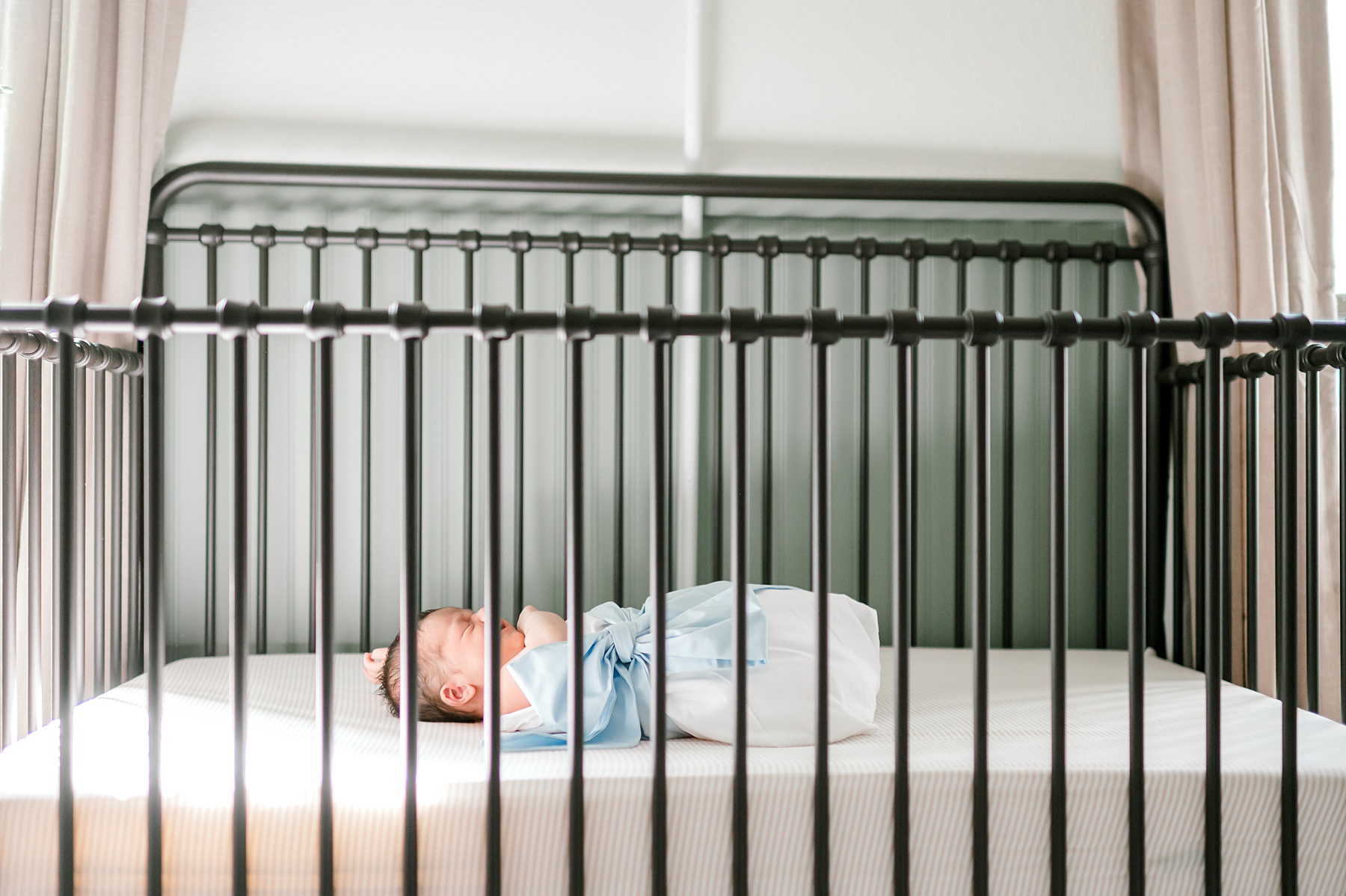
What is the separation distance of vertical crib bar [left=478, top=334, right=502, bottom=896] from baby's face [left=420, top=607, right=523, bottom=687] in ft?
0.94

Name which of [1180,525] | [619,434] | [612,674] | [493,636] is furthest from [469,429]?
[1180,525]

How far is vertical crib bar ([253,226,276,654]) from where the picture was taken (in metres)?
1.33

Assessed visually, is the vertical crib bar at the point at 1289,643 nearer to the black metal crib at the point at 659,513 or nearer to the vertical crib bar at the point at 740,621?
the black metal crib at the point at 659,513

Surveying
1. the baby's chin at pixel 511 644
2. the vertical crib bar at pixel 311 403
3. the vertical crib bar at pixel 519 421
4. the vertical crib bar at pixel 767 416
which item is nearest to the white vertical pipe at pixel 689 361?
the vertical crib bar at pixel 767 416

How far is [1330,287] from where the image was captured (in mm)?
1299

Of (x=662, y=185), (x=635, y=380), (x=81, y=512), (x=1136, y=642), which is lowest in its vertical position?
(x=1136, y=642)

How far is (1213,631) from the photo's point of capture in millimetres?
726

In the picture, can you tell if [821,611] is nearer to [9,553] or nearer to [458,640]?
[458,640]

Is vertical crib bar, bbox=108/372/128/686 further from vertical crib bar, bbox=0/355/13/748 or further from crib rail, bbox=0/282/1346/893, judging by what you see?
crib rail, bbox=0/282/1346/893

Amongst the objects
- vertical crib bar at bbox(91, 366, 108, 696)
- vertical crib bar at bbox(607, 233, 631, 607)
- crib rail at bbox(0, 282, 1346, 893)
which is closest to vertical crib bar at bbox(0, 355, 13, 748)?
crib rail at bbox(0, 282, 1346, 893)

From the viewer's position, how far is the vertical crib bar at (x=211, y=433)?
131 cm

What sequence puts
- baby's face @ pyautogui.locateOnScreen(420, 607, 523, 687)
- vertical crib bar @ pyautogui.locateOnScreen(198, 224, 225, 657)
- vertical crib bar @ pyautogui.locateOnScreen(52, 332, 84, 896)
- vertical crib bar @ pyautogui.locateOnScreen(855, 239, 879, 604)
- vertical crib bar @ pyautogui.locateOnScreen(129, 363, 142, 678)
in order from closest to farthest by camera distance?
vertical crib bar @ pyautogui.locateOnScreen(52, 332, 84, 896), baby's face @ pyautogui.locateOnScreen(420, 607, 523, 687), vertical crib bar @ pyautogui.locateOnScreen(129, 363, 142, 678), vertical crib bar @ pyautogui.locateOnScreen(198, 224, 225, 657), vertical crib bar @ pyautogui.locateOnScreen(855, 239, 879, 604)

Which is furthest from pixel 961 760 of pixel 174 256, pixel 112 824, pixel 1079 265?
pixel 174 256

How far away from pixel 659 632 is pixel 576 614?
0.07 metres
